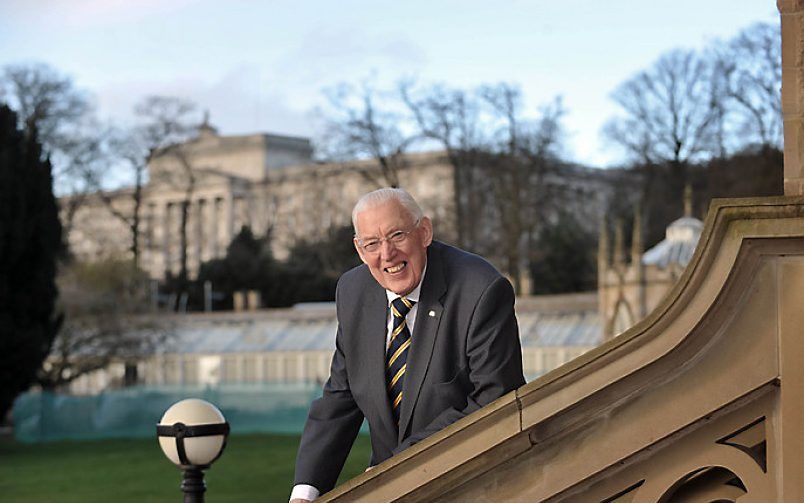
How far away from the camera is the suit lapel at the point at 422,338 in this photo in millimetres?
3863

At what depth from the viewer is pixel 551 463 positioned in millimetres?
3008

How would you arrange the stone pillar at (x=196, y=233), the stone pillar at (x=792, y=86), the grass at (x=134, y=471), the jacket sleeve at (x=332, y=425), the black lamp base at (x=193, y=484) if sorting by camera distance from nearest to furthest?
the stone pillar at (x=792, y=86) < the jacket sleeve at (x=332, y=425) < the black lamp base at (x=193, y=484) < the grass at (x=134, y=471) < the stone pillar at (x=196, y=233)

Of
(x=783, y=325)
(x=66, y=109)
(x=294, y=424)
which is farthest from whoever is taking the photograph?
(x=66, y=109)

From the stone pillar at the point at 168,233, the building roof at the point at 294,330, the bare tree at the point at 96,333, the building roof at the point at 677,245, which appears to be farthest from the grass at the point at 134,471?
the stone pillar at the point at 168,233

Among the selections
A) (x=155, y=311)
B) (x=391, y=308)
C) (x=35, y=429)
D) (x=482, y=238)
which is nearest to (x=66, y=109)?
(x=155, y=311)

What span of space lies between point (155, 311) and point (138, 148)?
554 inches

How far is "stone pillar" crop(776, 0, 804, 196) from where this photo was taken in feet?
9.96

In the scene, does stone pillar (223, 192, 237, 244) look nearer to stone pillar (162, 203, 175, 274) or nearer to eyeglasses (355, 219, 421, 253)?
stone pillar (162, 203, 175, 274)

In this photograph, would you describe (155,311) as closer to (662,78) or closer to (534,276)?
(534,276)

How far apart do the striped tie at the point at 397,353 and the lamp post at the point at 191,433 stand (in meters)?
3.79

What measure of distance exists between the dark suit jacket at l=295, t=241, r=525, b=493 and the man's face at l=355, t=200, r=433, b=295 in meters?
0.05

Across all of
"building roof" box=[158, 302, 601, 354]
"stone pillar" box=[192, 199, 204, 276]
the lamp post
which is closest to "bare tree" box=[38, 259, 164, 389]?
"building roof" box=[158, 302, 601, 354]

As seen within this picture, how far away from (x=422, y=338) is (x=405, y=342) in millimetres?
102

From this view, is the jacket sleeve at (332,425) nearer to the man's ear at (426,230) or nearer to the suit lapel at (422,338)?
the suit lapel at (422,338)
